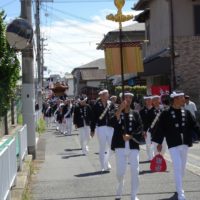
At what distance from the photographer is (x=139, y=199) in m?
9.21

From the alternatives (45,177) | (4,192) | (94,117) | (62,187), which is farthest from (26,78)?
(4,192)

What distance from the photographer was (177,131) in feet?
29.8

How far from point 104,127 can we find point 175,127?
13.7ft

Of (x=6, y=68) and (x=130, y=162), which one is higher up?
(x=6, y=68)

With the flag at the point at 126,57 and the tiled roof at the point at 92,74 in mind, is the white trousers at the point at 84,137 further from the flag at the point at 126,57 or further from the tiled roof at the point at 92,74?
the tiled roof at the point at 92,74

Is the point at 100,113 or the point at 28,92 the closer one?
the point at 100,113

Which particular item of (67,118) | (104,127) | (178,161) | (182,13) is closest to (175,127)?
(178,161)

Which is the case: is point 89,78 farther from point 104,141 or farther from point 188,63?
point 104,141

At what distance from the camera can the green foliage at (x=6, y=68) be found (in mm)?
11352

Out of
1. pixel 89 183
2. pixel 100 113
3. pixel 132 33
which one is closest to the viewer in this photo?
pixel 89 183

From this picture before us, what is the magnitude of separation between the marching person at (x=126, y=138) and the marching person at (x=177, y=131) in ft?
1.36

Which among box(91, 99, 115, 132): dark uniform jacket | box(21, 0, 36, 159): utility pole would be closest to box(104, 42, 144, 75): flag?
box(91, 99, 115, 132): dark uniform jacket

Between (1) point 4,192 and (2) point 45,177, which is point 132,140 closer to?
(1) point 4,192

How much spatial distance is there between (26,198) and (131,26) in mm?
44598
